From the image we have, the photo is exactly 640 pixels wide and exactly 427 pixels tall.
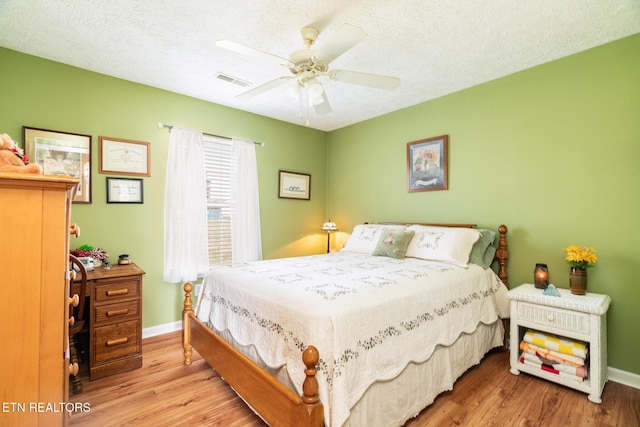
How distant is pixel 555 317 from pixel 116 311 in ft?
11.1

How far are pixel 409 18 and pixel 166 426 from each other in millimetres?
3029

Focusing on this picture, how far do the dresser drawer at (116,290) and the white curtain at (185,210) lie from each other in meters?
0.68

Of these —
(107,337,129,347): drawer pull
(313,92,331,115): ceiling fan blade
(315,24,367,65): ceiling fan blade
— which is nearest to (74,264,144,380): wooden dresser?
(107,337,129,347): drawer pull

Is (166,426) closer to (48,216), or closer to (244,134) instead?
(48,216)

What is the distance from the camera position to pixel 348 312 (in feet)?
4.96

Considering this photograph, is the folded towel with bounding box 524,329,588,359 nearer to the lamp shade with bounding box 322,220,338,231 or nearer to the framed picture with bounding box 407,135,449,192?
the framed picture with bounding box 407,135,449,192

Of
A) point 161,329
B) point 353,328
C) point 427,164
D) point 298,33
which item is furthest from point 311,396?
point 427,164

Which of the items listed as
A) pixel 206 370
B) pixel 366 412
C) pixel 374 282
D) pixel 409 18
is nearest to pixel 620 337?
pixel 374 282

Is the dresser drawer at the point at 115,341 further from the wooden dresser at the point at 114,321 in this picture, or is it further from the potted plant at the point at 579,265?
the potted plant at the point at 579,265

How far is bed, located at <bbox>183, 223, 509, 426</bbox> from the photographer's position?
4.70 ft

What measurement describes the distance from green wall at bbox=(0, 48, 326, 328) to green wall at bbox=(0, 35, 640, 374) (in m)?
0.01

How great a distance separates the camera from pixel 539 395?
2.07 m

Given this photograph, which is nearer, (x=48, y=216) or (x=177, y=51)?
(x=48, y=216)

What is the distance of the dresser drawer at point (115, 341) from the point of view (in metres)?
2.30
